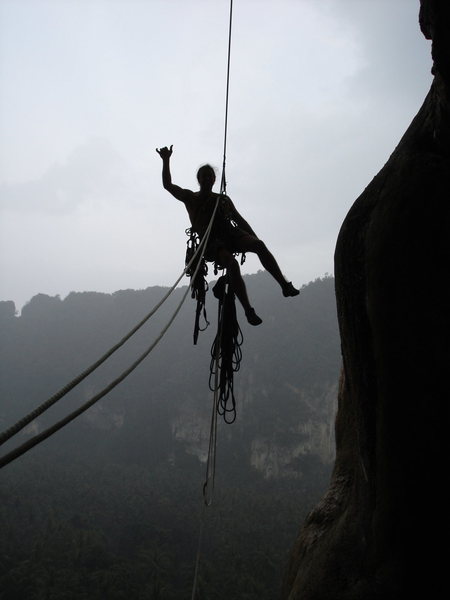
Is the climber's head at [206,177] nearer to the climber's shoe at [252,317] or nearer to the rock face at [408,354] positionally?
the climber's shoe at [252,317]

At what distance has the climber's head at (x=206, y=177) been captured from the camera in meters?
4.28

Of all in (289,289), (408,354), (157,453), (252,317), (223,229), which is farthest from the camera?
(157,453)

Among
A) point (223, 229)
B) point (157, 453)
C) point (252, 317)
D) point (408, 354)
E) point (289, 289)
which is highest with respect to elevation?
point (223, 229)

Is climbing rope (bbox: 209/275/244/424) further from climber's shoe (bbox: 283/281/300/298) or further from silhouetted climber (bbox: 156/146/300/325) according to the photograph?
climber's shoe (bbox: 283/281/300/298)

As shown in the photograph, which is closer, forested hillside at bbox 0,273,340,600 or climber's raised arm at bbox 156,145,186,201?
climber's raised arm at bbox 156,145,186,201

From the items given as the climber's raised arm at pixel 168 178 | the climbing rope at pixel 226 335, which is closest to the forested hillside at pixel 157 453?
the climbing rope at pixel 226 335

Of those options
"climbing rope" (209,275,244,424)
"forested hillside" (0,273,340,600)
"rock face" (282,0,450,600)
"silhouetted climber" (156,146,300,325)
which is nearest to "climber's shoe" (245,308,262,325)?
"silhouetted climber" (156,146,300,325)

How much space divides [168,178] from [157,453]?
62055mm

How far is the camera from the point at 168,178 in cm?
429

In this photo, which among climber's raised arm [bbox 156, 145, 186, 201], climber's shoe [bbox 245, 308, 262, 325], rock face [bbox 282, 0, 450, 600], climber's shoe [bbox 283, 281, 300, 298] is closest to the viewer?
rock face [bbox 282, 0, 450, 600]

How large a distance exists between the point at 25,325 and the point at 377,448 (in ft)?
316

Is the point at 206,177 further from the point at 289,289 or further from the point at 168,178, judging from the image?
the point at 289,289

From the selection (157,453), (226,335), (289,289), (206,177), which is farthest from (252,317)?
(157,453)

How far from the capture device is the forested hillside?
81.5ft
